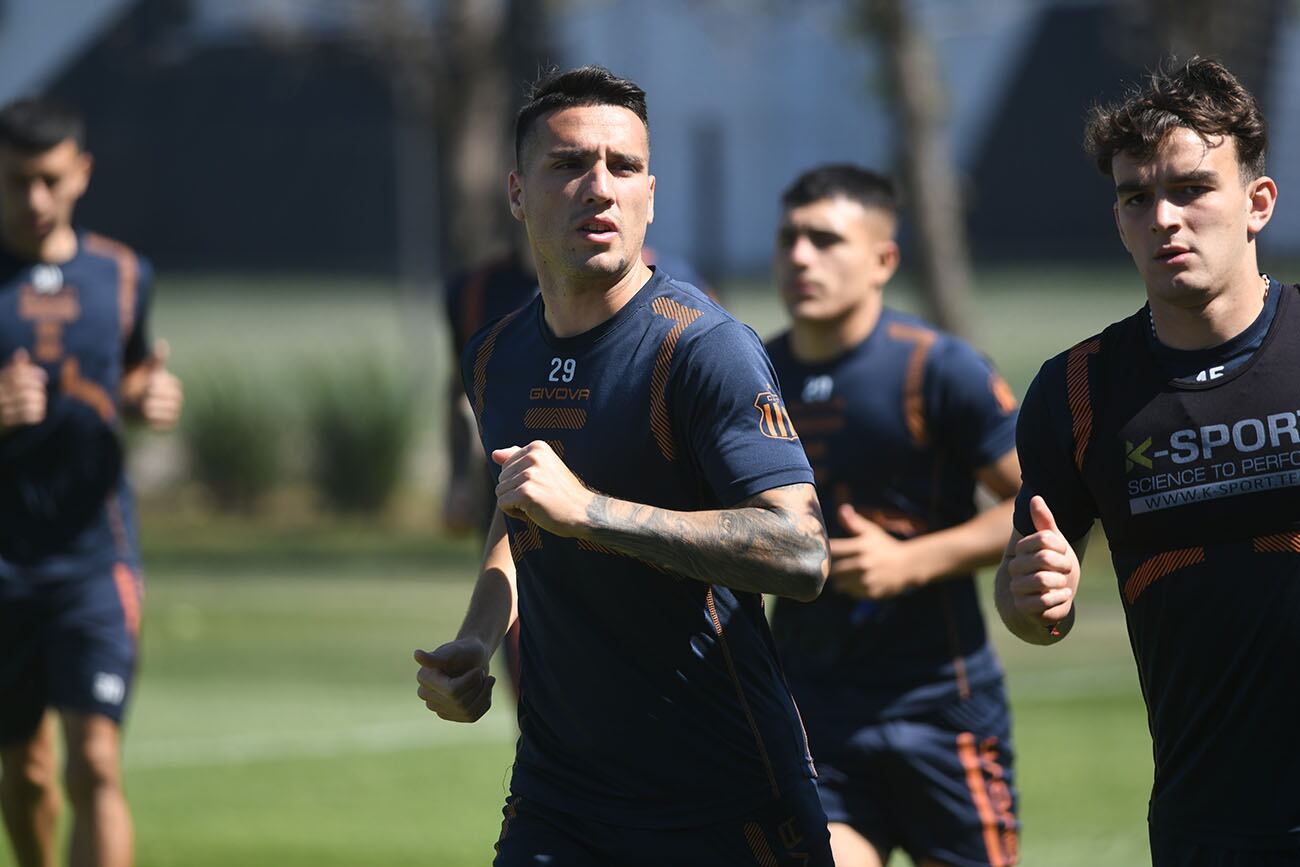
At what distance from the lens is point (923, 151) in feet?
64.7

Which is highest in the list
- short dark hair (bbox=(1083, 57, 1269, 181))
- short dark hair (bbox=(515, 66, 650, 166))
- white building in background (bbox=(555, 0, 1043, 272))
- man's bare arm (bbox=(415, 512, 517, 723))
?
white building in background (bbox=(555, 0, 1043, 272))

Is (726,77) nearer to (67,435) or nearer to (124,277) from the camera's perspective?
(124,277)

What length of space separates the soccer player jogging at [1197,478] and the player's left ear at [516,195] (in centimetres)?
135

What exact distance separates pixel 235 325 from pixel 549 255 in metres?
34.3

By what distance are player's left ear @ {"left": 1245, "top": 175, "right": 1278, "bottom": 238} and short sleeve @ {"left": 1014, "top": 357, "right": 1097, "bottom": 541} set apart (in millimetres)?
512

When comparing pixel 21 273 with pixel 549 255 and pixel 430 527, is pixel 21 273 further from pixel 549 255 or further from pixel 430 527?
pixel 430 527

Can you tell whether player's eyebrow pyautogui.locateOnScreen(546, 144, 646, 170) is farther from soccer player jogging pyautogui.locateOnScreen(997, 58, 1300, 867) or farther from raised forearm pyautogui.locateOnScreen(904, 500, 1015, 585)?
raised forearm pyautogui.locateOnScreen(904, 500, 1015, 585)

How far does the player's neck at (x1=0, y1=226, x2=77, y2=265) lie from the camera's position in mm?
7719

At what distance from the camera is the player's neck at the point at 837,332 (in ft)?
21.3

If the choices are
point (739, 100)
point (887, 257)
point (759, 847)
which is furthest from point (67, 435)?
point (739, 100)

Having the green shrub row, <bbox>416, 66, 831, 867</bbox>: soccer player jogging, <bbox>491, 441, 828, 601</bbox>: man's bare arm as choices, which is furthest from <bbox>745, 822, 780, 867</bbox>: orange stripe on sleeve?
the green shrub row

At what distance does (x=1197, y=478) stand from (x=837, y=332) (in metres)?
2.36

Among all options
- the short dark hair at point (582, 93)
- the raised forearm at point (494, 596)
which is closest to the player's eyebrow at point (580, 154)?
the short dark hair at point (582, 93)

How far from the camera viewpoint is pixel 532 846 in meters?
4.58
